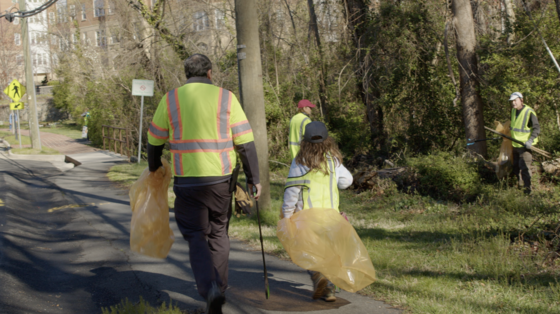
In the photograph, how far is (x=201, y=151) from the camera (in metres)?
3.55

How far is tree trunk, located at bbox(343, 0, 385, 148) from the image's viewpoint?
39.4 ft

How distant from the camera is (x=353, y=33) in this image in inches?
488

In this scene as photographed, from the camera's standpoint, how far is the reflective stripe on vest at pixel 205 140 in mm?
3557

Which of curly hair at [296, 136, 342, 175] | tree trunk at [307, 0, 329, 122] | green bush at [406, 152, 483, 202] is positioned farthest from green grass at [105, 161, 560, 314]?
tree trunk at [307, 0, 329, 122]

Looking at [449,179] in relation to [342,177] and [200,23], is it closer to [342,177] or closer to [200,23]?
[342,177]

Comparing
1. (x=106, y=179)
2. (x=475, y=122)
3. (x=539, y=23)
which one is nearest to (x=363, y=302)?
(x=475, y=122)

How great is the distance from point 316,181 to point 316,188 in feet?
0.18

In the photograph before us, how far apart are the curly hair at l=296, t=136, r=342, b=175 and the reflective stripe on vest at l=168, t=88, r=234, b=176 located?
0.62 m

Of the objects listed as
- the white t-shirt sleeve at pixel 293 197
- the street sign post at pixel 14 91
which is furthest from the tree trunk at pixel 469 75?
the street sign post at pixel 14 91

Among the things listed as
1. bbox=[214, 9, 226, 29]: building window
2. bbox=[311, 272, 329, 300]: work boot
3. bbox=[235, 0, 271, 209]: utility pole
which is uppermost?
bbox=[214, 9, 226, 29]: building window

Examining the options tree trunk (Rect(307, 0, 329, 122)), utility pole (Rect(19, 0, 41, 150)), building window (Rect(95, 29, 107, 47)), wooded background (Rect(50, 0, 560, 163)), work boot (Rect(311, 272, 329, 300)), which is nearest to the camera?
work boot (Rect(311, 272, 329, 300))

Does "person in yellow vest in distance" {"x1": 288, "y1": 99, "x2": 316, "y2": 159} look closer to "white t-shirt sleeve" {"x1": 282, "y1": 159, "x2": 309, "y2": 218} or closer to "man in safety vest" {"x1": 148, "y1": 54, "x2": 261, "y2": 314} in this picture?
"white t-shirt sleeve" {"x1": 282, "y1": 159, "x2": 309, "y2": 218}

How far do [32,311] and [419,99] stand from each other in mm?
9233

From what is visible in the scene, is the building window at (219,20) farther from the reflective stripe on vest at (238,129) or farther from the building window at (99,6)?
the reflective stripe on vest at (238,129)
